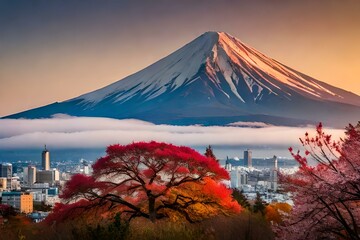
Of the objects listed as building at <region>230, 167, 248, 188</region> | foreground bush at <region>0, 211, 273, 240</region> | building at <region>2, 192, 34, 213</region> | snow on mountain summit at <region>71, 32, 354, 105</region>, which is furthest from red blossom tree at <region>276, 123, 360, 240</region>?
snow on mountain summit at <region>71, 32, 354, 105</region>

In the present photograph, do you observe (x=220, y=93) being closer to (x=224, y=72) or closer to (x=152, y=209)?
(x=224, y=72)

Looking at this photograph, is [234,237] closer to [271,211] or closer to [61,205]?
[61,205]

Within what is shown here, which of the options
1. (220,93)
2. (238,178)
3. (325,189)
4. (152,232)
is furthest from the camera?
(220,93)

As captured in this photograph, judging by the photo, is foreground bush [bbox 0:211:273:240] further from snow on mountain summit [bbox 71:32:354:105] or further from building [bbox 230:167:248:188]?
snow on mountain summit [bbox 71:32:354:105]

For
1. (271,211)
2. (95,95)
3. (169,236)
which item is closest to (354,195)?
(169,236)

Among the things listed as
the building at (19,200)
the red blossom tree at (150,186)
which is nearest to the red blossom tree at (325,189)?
the red blossom tree at (150,186)

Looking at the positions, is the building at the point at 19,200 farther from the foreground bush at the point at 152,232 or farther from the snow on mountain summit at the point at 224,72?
the foreground bush at the point at 152,232

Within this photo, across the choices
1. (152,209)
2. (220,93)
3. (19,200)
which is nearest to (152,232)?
(152,209)
